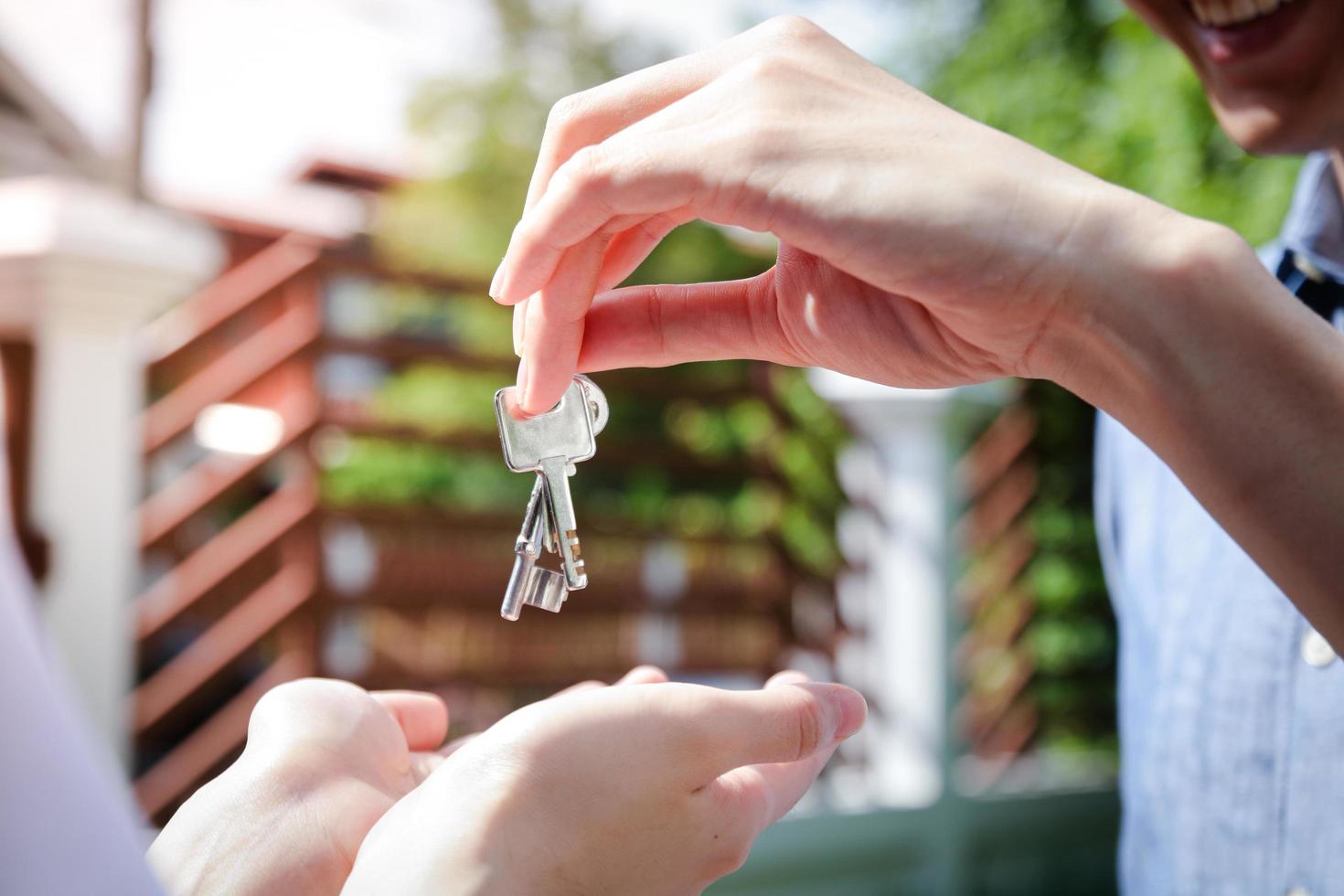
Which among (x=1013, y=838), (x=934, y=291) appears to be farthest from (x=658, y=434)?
(x=934, y=291)

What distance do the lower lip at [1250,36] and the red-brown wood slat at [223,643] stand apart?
8.64 feet

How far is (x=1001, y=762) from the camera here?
178 inches

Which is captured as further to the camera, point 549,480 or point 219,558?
point 219,558

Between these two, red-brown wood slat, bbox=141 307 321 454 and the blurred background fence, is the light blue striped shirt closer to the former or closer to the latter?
the blurred background fence

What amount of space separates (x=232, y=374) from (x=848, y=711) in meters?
2.67

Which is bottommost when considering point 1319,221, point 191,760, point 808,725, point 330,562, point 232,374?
point 191,760

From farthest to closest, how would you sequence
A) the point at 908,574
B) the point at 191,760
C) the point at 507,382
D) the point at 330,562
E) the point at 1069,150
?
the point at 1069,150 < the point at 507,382 < the point at 908,574 < the point at 330,562 < the point at 191,760

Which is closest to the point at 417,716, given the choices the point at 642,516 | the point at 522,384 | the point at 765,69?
the point at 522,384

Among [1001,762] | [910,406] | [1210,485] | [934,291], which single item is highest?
[934,291]

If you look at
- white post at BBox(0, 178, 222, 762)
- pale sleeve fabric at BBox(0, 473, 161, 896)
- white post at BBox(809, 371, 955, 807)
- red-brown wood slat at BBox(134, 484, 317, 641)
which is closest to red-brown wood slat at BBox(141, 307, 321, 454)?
white post at BBox(0, 178, 222, 762)

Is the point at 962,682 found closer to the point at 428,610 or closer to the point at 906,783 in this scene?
the point at 906,783

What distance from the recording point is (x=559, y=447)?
94cm

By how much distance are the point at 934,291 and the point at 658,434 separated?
4.95 meters

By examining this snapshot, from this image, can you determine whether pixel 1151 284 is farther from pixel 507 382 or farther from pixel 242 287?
pixel 507 382
